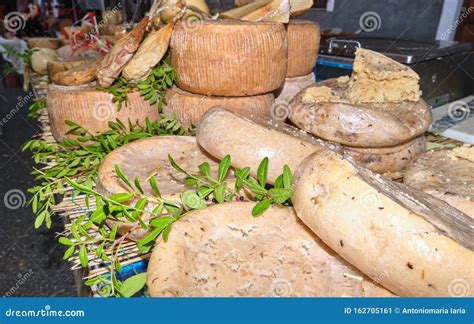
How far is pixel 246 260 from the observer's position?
0.96 meters

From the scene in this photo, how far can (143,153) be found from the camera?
1.50 metres

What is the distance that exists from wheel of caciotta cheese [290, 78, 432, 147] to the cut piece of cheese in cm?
4

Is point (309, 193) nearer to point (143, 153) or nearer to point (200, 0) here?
point (143, 153)

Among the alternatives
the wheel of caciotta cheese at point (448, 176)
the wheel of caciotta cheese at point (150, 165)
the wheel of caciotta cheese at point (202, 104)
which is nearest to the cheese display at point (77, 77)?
the wheel of caciotta cheese at point (202, 104)

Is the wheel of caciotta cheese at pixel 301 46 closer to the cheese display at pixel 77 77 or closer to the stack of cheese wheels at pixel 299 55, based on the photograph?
the stack of cheese wheels at pixel 299 55

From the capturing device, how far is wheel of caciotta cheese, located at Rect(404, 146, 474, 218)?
A: 1.19 meters

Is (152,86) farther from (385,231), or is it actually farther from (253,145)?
(385,231)

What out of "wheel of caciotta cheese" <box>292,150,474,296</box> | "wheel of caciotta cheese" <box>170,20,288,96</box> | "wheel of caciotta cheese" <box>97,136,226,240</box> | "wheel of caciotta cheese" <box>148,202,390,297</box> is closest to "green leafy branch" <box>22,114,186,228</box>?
"wheel of caciotta cheese" <box>97,136,226,240</box>

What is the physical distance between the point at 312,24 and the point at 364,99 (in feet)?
2.08

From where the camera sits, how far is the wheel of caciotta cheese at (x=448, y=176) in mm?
1191

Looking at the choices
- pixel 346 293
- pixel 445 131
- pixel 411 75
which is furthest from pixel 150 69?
pixel 445 131

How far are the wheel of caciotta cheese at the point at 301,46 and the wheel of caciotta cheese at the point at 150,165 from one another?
726 mm

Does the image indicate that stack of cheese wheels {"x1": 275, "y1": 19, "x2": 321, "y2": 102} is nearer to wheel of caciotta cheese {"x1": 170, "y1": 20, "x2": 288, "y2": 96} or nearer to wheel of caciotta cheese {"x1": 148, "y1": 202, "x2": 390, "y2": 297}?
wheel of caciotta cheese {"x1": 170, "y1": 20, "x2": 288, "y2": 96}

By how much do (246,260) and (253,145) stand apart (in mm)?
405
